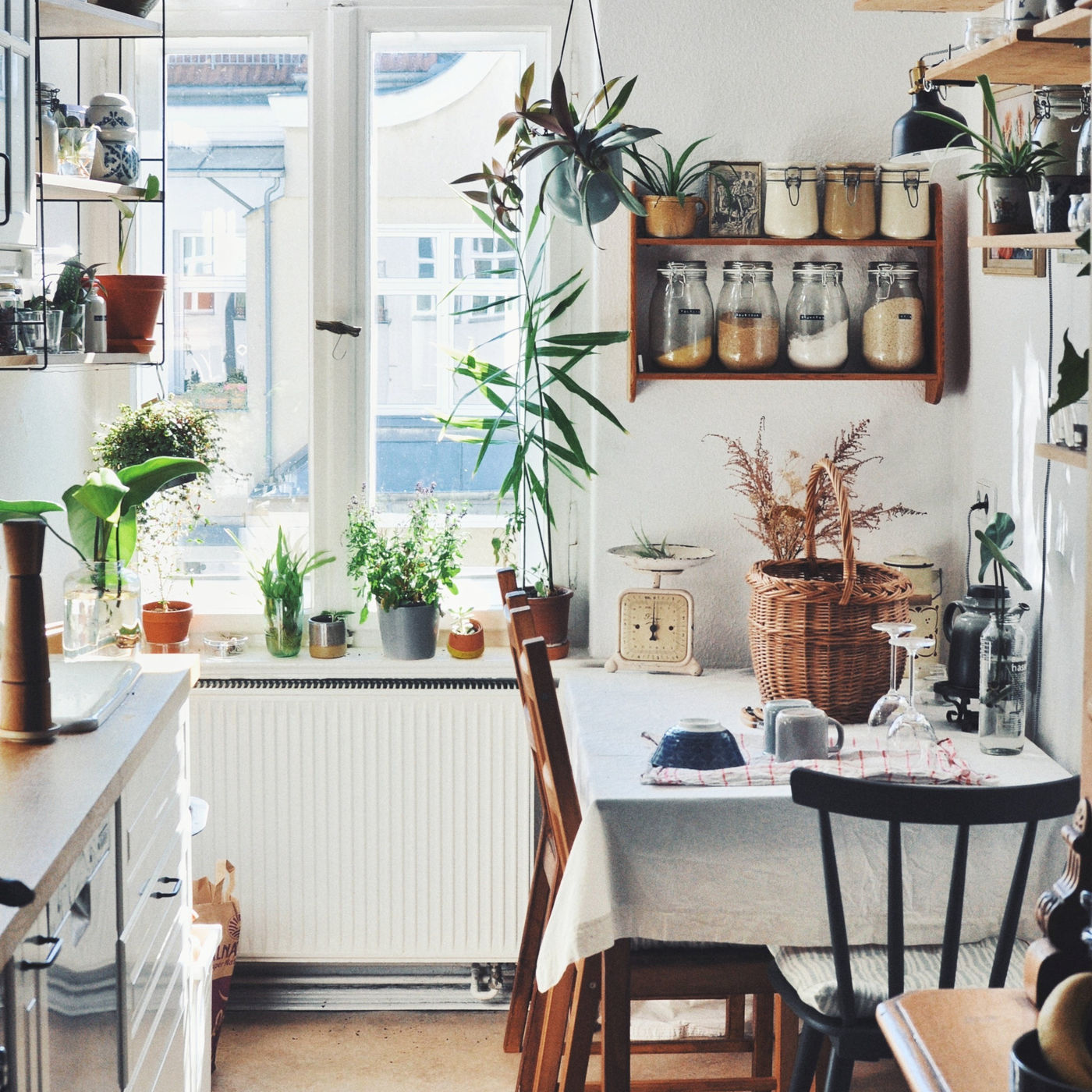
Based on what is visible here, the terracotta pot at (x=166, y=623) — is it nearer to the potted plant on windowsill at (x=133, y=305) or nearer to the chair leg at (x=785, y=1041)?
the potted plant on windowsill at (x=133, y=305)

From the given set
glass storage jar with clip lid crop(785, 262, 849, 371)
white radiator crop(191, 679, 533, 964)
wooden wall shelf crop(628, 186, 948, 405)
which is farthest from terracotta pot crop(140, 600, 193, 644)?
glass storage jar with clip lid crop(785, 262, 849, 371)

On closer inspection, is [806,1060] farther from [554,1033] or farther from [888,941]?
[554,1033]

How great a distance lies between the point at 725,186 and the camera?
2.92 meters

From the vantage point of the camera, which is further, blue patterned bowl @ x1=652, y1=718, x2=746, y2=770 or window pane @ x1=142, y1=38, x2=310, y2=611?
window pane @ x1=142, y1=38, x2=310, y2=611

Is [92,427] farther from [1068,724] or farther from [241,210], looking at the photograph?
[1068,724]

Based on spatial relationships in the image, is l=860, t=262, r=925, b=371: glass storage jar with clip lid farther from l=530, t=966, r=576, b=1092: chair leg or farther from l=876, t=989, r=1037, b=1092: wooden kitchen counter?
l=876, t=989, r=1037, b=1092: wooden kitchen counter

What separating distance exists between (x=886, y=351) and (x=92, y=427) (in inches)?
74.0

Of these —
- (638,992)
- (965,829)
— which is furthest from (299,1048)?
(965,829)

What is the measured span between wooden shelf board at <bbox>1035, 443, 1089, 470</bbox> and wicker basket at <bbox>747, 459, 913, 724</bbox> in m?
0.51

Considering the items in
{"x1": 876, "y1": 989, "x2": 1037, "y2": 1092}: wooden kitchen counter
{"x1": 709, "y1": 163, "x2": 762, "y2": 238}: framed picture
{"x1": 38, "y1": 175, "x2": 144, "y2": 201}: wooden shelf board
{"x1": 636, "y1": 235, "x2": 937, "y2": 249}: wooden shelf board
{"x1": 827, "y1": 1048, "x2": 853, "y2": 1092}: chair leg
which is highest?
{"x1": 709, "y1": 163, "x2": 762, "y2": 238}: framed picture

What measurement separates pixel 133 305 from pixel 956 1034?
7.15ft

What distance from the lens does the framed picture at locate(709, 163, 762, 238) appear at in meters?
2.92

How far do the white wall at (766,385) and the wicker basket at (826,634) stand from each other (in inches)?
17.9

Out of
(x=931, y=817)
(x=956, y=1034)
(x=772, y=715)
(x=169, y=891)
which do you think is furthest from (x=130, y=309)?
(x=956, y=1034)
